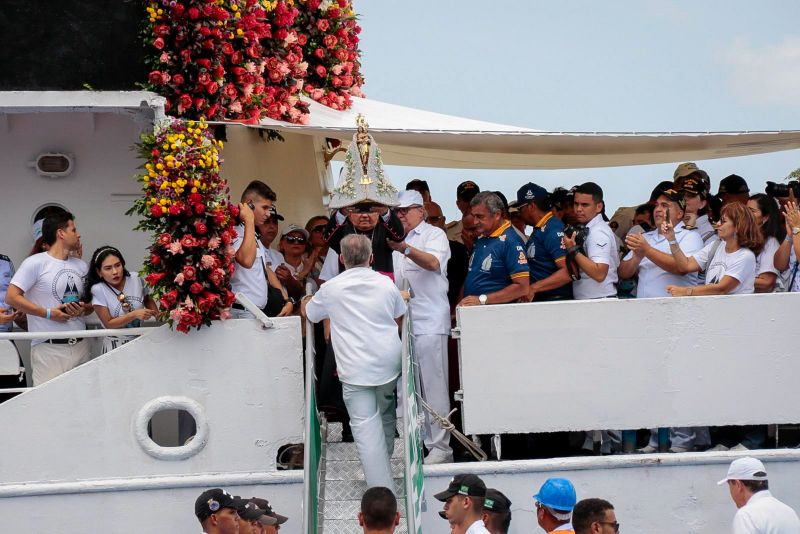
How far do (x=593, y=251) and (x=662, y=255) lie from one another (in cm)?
50

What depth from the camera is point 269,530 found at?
7637mm

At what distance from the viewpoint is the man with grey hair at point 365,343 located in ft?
27.6

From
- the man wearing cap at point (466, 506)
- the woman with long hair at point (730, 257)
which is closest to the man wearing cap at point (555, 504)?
the man wearing cap at point (466, 506)

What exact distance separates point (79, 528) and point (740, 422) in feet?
15.3

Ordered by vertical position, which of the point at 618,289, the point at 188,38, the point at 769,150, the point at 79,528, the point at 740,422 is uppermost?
the point at 188,38

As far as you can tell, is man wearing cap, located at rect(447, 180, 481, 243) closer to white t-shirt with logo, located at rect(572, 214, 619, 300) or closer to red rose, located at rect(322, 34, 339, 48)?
red rose, located at rect(322, 34, 339, 48)

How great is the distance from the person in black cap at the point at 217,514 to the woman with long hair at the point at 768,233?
432 centimetres

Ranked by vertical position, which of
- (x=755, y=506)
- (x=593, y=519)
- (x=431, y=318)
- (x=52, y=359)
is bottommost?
(x=755, y=506)

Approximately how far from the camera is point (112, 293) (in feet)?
31.7

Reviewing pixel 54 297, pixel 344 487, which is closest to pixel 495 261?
pixel 344 487

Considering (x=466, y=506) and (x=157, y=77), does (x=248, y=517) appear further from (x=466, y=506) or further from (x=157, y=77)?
(x=157, y=77)

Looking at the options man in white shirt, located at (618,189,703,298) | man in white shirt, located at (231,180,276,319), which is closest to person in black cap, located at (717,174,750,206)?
man in white shirt, located at (618,189,703,298)

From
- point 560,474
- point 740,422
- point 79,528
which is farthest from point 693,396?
point 79,528

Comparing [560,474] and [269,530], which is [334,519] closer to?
[269,530]
